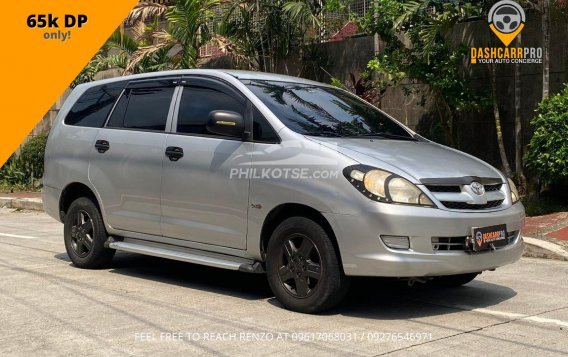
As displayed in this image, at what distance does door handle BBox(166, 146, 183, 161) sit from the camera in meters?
6.65

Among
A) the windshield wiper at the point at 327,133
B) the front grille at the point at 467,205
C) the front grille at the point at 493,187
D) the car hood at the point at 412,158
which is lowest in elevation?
the front grille at the point at 467,205

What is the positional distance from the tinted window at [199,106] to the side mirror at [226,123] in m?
0.31

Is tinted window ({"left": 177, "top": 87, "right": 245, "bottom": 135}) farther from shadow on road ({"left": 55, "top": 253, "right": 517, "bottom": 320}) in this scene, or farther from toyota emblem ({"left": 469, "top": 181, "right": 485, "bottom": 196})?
toyota emblem ({"left": 469, "top": 181, "right": 485, "bottom": 196})

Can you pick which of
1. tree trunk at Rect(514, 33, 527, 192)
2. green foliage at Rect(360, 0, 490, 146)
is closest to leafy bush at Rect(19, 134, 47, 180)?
green foliage at Rect(360, 0, 490, 146)

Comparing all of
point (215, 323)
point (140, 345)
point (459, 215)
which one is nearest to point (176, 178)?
point (215, 323)

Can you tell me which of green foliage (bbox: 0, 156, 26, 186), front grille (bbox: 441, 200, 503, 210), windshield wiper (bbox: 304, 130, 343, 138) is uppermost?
windshield wiper (bbox: 304, 130, 343, 138)

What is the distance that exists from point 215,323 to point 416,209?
5.25ft

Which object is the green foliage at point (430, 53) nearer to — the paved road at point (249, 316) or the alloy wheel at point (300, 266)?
the paved road at point (249, 316)

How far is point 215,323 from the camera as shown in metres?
5.54

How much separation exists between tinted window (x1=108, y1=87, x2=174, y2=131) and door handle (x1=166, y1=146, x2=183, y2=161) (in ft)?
1.00

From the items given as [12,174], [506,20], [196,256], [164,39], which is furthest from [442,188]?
[12,174]

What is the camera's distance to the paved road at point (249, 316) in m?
4.96

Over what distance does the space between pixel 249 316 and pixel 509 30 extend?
698 cm

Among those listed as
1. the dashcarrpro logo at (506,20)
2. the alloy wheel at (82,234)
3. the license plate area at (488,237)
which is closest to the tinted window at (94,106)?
the alloy wheel at (82,234)
